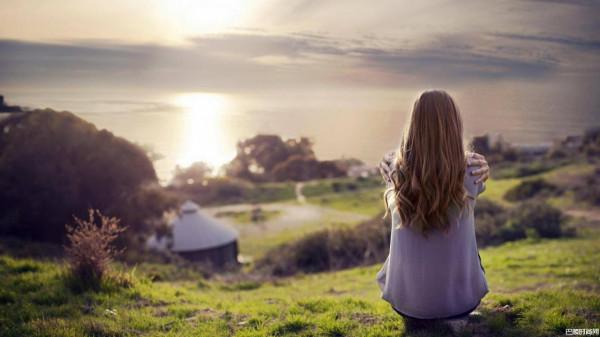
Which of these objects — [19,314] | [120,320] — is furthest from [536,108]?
[19,314]

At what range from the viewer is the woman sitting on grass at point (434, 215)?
298 centimetres

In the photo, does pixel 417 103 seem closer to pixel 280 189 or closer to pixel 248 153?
pixel 248 153

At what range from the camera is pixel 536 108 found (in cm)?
807

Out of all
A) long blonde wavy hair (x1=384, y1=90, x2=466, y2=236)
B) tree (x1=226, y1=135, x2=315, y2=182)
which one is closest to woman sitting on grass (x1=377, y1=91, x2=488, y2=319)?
long blonde wavy hair (x1=384, y1=90, x2=466, y2=236)

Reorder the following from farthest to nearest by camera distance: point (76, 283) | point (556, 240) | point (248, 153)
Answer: point (248, 153) < point (556, 240) < point (76, 283)

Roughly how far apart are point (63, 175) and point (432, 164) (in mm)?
9825

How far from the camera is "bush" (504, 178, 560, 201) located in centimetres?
2350

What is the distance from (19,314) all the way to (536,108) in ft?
26.3

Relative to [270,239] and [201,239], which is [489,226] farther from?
[270,239]

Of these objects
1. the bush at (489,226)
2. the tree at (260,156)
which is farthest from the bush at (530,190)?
the tree at (260,156)

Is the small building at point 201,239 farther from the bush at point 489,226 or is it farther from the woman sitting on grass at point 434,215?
the woman sitting on grass at point 434,215

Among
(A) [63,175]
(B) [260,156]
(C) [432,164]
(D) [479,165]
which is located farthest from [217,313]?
(B) [260,156]

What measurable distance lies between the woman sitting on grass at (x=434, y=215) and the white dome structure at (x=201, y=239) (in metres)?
13.1

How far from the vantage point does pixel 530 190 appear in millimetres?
23953
